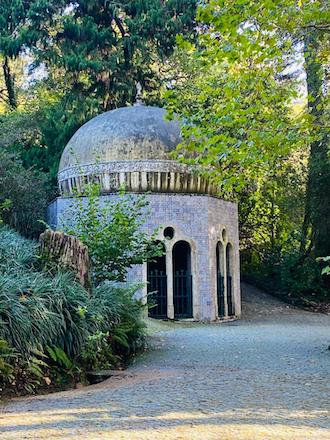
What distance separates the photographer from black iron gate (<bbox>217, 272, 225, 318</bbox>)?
704 inches

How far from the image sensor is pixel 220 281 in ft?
59.7

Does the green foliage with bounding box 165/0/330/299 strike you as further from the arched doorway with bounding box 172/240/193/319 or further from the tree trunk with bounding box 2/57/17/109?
the tree trunk with bounding box 2/57/17/109

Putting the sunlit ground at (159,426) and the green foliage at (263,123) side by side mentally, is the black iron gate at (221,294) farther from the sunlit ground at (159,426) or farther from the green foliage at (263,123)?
the sunlit ground at (159,426)

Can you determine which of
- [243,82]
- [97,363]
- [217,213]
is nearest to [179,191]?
[217,213]

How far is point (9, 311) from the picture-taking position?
6746mm

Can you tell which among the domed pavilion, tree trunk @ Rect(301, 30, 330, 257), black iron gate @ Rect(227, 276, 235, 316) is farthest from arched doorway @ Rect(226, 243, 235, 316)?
tree trunk @ Rect(301, 30, 330, 257)

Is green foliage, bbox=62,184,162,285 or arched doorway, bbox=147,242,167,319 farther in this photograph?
arched doorway, bbox=147,242,167,319

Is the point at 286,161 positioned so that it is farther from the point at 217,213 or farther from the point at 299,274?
Result: the point at 217,213

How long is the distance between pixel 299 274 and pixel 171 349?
14.1 metres

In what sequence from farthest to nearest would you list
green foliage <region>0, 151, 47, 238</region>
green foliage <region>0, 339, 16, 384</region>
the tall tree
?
the tall tree, green foliage <region>0, 151, 47, 238</region>, green foliage <region>0, 339, 16, 384</region>

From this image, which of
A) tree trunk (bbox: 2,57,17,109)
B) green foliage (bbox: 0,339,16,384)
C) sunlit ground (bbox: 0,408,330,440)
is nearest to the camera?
sunlit ground (bbox: 0,408,330,440)

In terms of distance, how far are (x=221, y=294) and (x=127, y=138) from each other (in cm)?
611

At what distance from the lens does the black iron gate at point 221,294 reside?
1789cm

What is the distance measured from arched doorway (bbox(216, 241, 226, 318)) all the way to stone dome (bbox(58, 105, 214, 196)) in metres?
2.11
